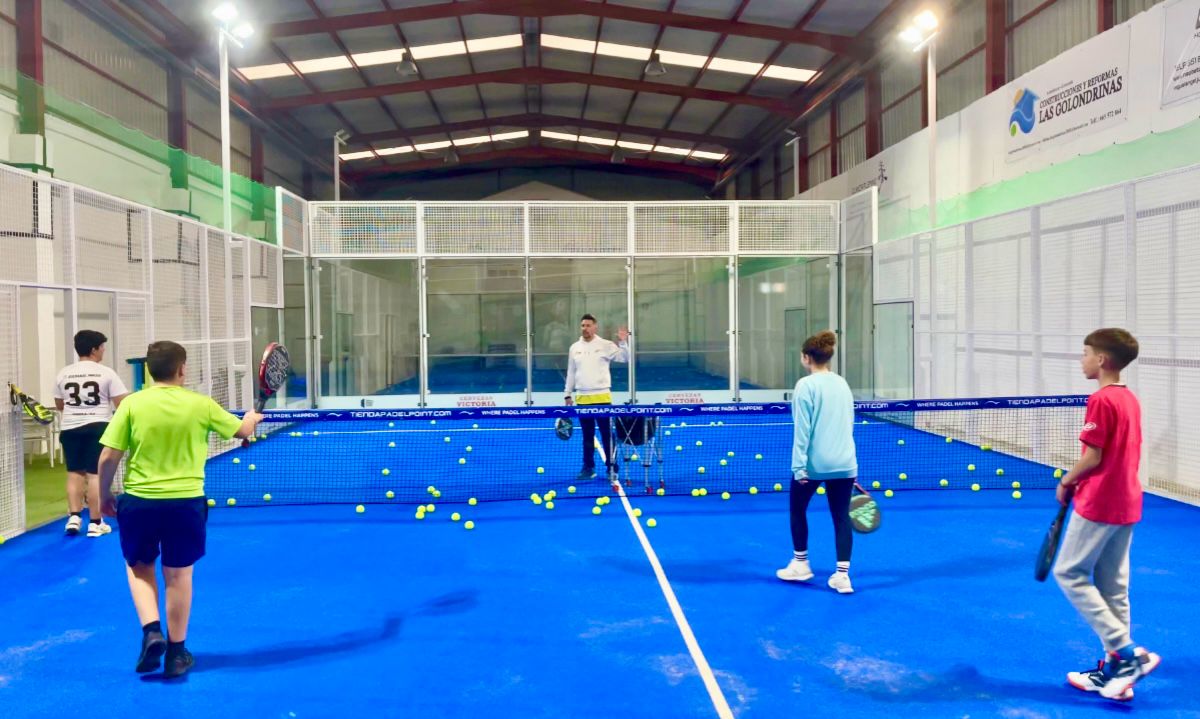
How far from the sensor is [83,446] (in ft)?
25.2

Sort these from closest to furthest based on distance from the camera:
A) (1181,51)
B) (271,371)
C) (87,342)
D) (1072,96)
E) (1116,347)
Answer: (1116,347) → (271,371) → (87,342) → (1181,51) → (1072,96)

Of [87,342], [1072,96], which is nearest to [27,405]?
[87,342]

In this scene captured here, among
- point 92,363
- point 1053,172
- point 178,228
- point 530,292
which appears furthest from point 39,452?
point 1053,172

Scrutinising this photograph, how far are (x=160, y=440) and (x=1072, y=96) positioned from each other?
1227 cm

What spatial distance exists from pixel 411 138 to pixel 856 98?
13.7 m

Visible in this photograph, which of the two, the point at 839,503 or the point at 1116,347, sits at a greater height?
the point at 1116,347

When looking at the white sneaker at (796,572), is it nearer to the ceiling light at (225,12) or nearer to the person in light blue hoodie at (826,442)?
the person in light blue hoodie at (826,442)

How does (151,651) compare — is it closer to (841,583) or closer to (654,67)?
(841,583)

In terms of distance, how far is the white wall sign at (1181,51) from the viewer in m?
9.69

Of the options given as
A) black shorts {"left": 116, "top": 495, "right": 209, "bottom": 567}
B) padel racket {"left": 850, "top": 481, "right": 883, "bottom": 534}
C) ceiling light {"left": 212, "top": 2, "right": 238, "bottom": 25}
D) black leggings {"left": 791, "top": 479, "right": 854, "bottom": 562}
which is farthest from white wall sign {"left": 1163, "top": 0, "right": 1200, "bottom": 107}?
ceiling light {"left": 212, "top": 2, "right": 238, "bottom": 25}

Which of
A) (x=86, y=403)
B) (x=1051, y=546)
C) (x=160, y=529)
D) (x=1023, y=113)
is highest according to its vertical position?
(x=1023, y=113)

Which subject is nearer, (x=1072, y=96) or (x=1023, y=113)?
(x=1072, y=96)

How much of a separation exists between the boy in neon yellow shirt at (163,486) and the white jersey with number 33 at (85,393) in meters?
3.41

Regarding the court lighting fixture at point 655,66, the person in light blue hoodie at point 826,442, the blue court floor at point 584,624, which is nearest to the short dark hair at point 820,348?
the person in light blue hoodie at point 826,442
